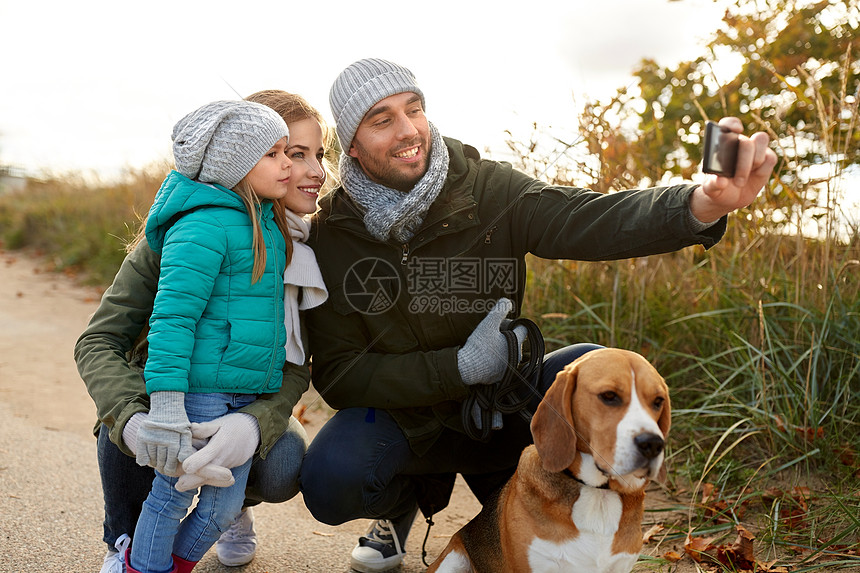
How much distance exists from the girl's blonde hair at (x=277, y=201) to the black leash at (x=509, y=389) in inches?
38.4

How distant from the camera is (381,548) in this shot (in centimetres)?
333

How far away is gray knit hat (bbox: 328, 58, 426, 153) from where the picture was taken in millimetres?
3389

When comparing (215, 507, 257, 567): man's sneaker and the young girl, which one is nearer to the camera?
the young girl

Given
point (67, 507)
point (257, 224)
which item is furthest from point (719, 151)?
point (67, 507)

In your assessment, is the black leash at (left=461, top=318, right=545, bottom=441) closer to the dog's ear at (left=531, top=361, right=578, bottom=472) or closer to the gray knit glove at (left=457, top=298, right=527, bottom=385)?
the gray knit glove at (left=457, top=298, right=527, bottom=385)

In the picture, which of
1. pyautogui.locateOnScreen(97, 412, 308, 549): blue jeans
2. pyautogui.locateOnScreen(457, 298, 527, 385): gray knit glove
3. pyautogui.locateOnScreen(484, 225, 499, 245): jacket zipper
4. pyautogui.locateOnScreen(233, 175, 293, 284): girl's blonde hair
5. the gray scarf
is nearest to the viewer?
pyautogui.locateOnScreen(233, 175, 293, 284): girl's blonde hair

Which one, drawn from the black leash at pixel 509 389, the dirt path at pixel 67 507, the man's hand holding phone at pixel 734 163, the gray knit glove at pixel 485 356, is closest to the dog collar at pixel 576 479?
the black leash at pixel 509 389

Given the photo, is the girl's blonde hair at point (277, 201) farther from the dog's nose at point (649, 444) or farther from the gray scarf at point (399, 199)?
the dog's nose at point (649, 444)

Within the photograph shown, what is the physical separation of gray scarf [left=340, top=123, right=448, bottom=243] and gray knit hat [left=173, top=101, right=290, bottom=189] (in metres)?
0.55

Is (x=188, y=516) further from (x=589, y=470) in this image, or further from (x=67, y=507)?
(x=589, y=470)

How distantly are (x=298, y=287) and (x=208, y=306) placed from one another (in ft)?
1.63

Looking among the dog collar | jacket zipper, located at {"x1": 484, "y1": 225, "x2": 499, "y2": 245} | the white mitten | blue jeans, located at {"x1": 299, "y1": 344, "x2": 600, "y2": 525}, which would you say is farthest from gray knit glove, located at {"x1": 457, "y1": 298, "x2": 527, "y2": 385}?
the white mitten

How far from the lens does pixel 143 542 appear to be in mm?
2664

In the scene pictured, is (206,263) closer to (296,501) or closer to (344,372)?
(344,372)
